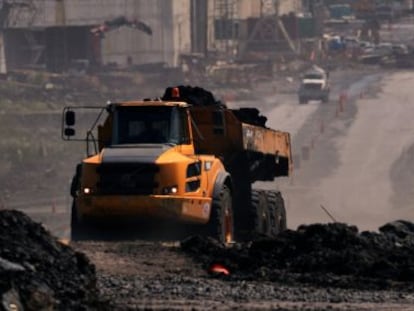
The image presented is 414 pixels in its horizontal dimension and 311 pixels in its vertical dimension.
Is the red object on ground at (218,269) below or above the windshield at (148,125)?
below

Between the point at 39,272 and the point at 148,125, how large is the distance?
778 cm

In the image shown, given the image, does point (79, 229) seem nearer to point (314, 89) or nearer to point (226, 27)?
point (314, 89)

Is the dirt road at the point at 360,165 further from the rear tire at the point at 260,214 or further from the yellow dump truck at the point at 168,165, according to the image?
the yellow dump truck at the point at 168,165

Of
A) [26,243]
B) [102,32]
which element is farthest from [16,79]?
[26,243]

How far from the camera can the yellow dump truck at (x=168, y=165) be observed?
74.2 feet

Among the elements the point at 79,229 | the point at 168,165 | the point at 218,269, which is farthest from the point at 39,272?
the point at 79,229

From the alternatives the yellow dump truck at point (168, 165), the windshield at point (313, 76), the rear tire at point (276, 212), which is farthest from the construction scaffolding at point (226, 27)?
the yellow dump truck at point (168, 165)

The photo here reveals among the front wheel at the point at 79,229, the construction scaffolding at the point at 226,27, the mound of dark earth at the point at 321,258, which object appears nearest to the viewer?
the mound of dark earth at the point at 321,258

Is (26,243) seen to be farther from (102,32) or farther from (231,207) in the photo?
(102,32)

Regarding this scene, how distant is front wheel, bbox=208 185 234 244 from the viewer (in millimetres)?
23141

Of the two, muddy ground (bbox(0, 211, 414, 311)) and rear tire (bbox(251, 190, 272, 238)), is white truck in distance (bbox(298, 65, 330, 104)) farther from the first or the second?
muddy ground (bbox(0, 211, 414, 311))

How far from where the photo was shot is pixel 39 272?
615 inches

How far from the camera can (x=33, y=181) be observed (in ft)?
207

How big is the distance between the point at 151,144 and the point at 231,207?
6.03 feet
